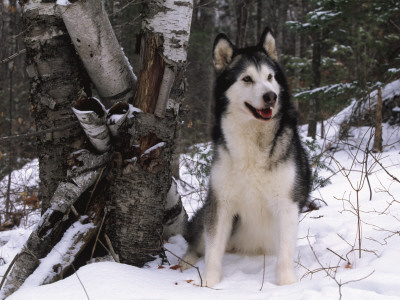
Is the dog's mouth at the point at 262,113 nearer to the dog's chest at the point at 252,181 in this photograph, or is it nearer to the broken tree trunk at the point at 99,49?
the dog's chest at the point at 252,181

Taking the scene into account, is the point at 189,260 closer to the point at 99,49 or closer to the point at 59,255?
the point at 59,255

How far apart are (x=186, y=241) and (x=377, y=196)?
2.04 metres

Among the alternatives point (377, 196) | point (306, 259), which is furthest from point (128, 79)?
point (377, 196)

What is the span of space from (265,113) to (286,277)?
1.09 m

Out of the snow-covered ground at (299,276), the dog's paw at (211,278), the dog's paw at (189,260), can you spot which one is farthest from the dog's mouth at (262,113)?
the dog's paw at (189,260)

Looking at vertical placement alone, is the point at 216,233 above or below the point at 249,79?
below

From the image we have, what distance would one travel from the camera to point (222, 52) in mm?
2896

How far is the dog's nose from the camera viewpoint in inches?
96.3

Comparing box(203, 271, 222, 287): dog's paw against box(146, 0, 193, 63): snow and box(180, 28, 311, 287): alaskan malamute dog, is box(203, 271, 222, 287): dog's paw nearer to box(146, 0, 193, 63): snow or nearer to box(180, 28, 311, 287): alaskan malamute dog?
box(180, 28, 311, 287): alaskan malamute dog

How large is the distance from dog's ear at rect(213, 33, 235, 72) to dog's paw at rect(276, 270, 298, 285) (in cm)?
159

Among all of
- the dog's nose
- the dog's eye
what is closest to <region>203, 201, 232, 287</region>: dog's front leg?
the dog's nose

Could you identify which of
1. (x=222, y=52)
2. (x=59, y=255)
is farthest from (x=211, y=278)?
(x=222, y=52)

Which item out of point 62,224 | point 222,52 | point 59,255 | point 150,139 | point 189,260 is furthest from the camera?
point 189,260

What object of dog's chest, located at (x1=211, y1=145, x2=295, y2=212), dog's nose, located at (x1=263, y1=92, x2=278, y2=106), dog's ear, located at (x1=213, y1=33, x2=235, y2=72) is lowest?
dog's chest, located at (x1=211, y1=145, x2=295, y2=212)
